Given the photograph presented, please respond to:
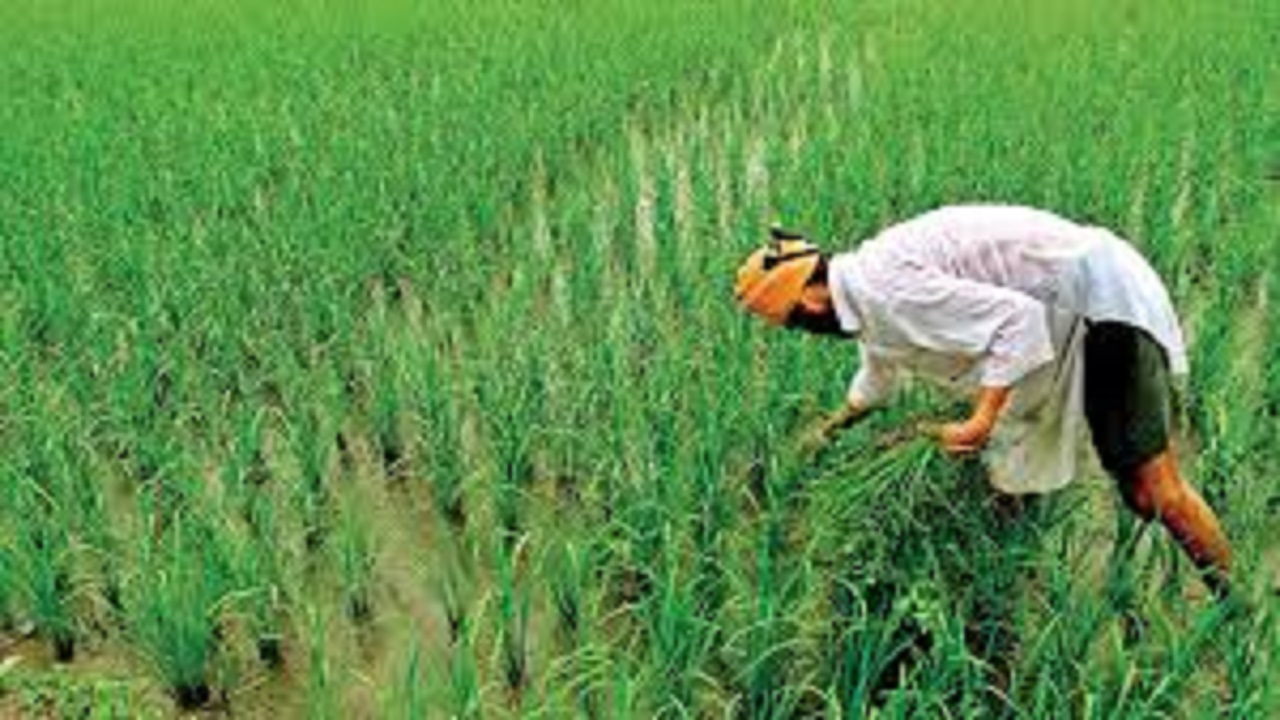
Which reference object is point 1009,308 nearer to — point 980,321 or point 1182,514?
point 980,321

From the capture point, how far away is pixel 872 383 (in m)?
2.63

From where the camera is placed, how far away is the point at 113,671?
257cm

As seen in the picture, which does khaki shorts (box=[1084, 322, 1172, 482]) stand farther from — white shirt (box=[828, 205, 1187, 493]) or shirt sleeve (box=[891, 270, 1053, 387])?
shirt sleeve (box=[891, 270, 1053, 387])

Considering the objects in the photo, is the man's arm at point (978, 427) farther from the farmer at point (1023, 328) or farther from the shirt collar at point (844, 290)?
the shirt collar at point (844, 290)

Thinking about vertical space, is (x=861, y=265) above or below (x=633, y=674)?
above

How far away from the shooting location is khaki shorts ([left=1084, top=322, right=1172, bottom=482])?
242 cm

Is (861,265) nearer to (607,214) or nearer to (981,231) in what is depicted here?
(981,231)

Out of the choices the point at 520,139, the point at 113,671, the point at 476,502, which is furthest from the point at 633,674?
the point at 520,139

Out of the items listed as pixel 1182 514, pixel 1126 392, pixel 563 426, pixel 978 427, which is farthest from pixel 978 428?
pixel 563 426

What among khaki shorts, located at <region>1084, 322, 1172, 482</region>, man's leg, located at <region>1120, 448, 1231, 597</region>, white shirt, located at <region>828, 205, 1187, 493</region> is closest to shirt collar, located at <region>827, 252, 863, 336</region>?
white shirt, located at <region>828, 205, 1187, 493</region>

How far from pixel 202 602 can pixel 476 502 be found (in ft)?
2.44

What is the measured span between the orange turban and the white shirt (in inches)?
3.3

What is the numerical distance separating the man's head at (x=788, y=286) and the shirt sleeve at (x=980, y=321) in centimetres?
13

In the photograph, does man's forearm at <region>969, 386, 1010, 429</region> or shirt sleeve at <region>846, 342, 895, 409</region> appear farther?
shirt sleeve at <region>846, 342, 895, 409</region>
